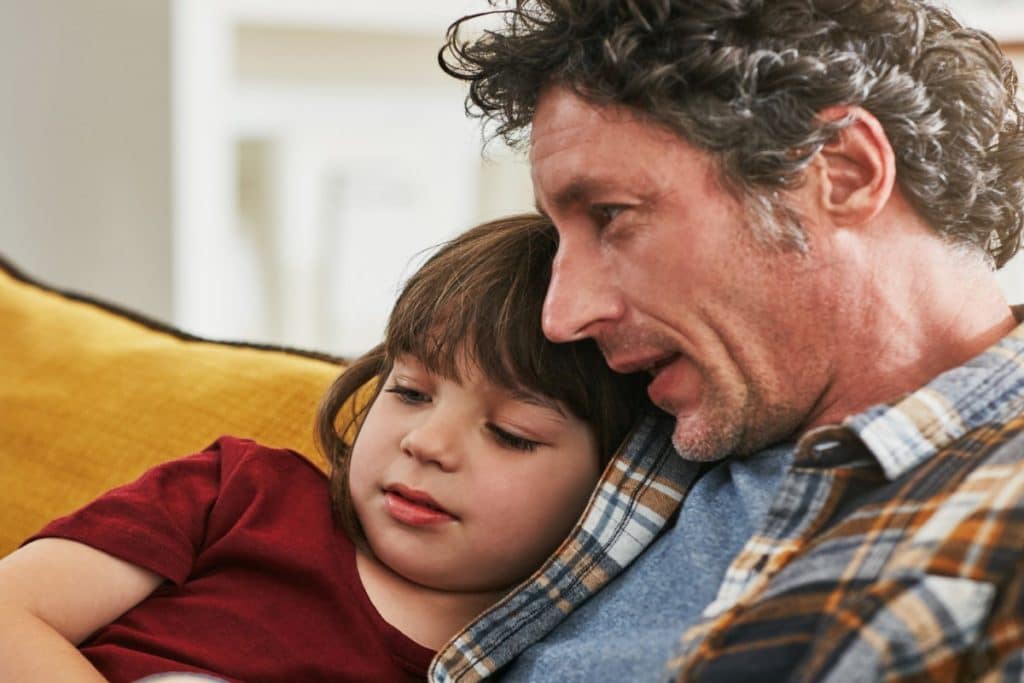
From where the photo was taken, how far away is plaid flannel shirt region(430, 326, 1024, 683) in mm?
783

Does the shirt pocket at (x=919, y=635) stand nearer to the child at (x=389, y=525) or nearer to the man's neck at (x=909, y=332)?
the man's neck at (x=909, y=332)

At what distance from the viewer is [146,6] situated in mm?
3105

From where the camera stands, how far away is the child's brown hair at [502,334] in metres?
1.15

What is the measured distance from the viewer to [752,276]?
40.4 inches

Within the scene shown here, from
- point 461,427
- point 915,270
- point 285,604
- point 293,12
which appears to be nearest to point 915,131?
point 915,270

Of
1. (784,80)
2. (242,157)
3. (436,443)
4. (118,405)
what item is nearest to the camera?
(784,80)

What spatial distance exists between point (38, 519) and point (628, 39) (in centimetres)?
87

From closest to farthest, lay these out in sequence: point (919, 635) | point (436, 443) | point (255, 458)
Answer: point (919, 635) < point (436, 443) < point (255, 458)

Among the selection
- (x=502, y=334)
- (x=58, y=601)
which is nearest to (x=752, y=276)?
(x=502, y=334)

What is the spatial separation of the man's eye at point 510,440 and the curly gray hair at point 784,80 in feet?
0.94

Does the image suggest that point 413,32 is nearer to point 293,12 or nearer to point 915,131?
point 293,12

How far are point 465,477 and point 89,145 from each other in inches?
93.9

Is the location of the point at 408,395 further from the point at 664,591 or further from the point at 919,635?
the point at 919,635

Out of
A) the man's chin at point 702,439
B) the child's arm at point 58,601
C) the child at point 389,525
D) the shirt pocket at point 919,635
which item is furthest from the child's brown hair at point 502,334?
the shirt pocket at point 919,635
